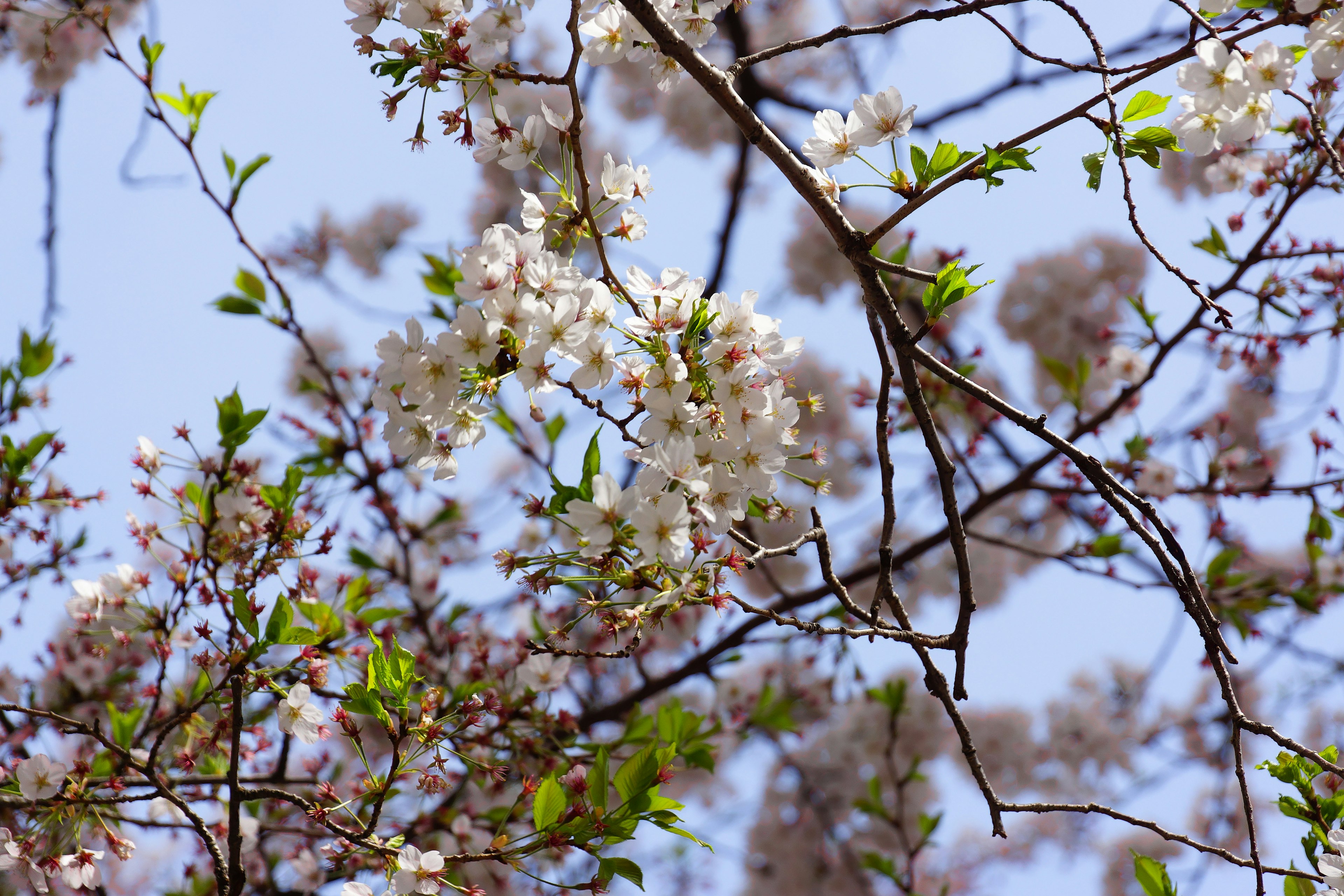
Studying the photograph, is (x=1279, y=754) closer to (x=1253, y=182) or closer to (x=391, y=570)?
(x=1253, y=182)

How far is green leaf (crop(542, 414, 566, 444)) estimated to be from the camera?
8.91 ft

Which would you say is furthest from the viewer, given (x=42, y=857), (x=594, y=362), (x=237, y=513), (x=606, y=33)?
(x=237, y=513)

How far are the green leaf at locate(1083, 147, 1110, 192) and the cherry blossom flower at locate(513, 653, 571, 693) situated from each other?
150 centimetres

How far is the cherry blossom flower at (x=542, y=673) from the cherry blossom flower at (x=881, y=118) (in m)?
1.35

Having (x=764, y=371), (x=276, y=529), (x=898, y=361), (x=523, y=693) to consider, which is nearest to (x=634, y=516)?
(x=764, y=371)

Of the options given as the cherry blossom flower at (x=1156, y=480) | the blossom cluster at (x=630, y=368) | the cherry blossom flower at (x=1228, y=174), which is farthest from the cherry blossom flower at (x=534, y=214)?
the cherry blossom flower at (x=1156, y=480)

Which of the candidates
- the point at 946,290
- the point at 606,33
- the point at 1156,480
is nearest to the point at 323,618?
the point at 606,33

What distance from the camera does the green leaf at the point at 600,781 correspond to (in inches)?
59.3

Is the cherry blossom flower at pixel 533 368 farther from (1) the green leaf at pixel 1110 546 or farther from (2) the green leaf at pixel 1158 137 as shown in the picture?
(1) the green leaf at pixel 1110 546

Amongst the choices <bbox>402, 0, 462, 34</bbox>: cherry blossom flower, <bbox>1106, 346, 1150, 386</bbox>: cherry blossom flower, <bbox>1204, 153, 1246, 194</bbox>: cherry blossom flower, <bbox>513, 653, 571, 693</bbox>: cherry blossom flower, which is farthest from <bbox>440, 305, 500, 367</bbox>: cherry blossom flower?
<bbox>1106, 346, 1150, 386</bbox>: cherry blossom flower

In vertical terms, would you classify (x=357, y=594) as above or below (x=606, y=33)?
below

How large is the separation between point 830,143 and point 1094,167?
1.33 feet

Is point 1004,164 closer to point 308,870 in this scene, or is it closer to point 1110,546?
point 1110,546

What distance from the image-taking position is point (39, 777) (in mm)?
1533
